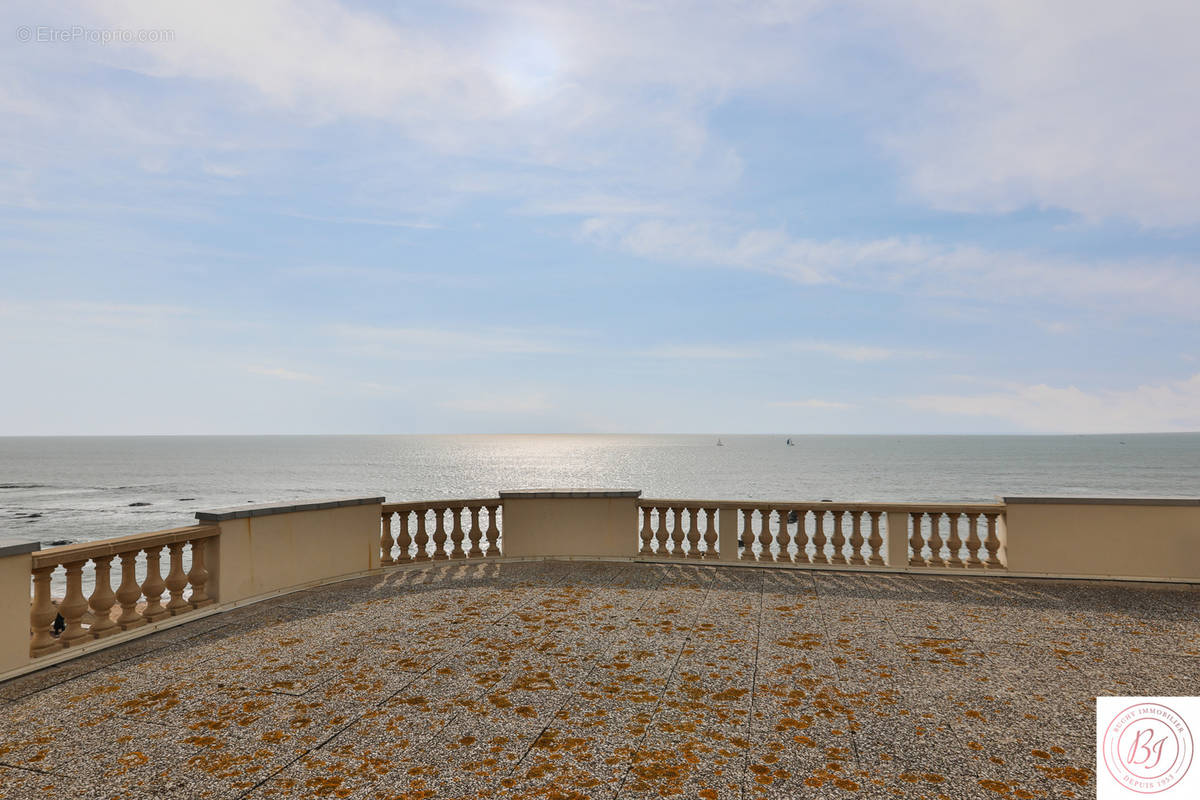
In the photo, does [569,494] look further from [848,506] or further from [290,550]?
[848,506]

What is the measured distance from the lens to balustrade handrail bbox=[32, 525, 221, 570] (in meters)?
6.03

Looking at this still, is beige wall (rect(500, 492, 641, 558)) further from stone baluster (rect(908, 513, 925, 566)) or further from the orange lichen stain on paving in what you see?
the orange lichen stain on paving

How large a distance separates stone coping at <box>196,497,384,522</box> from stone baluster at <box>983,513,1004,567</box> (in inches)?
374

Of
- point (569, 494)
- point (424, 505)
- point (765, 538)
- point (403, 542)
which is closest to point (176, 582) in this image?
point (403, 542)

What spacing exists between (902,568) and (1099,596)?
2.44m

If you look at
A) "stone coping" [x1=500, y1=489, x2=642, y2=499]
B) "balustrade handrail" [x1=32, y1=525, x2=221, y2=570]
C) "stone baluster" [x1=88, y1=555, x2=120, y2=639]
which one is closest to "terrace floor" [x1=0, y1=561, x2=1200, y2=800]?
"stone baluster" [x1=88, y1=555, x2=120, y2=639]

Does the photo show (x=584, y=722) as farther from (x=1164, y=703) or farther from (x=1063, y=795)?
(x=1164, y=703)

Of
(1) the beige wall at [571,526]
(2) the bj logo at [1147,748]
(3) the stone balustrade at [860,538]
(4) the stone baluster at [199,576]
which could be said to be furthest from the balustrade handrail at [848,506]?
(4) the stone baluster at [199,576]

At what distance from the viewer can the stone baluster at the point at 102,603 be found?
6.55 metres

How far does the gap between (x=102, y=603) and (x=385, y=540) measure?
394 centimetres

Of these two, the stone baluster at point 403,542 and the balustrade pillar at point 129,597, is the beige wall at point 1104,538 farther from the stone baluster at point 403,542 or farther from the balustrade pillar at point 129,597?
the balustrade pillar at point 129,597

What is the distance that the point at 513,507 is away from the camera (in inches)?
436

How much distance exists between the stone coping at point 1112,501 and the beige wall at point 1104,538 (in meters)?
0.01

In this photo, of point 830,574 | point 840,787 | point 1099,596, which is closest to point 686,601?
point 830,574
